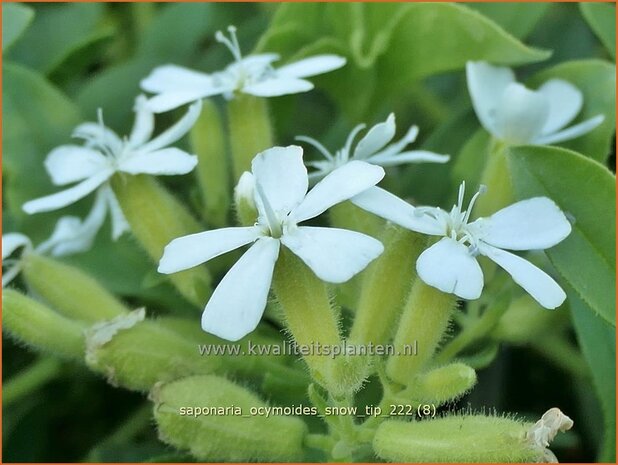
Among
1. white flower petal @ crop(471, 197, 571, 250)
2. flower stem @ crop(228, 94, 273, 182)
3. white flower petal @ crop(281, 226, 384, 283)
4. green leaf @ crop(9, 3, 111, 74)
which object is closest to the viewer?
white flower petal @ crop(281, 226, 384, 283)

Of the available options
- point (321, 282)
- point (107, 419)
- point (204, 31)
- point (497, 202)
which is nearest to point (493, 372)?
point (497, 202)

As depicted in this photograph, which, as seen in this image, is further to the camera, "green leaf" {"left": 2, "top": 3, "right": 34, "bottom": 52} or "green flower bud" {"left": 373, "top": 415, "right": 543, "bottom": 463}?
"green leaf" {"left": 2, "top": 3, "right": 34, "bottom": 52}

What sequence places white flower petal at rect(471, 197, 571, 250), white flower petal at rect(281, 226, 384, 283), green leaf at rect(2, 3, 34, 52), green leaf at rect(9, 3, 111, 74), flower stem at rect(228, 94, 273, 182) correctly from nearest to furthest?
white flower petal at rect(281, 226, 384, 283) < white flower petal at rect(471, 197, 571, 250) < flower stem at rect(228, 94, 273, 182) < green leaf at rect(2, 3, 34, 52) < green leaf at rect(9, 3, 111, 74)

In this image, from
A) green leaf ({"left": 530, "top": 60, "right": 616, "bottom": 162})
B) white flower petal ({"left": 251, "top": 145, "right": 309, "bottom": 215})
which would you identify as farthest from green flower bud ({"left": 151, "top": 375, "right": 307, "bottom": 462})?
→ green leaf ({"left": 530, "top": 60, "right": 616, "bottom": 162})

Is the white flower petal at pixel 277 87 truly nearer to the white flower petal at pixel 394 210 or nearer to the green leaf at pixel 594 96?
the white flower petal at pixel 394 210

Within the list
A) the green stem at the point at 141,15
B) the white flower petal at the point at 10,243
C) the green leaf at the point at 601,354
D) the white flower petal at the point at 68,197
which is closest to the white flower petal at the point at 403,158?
the green leaf at the point at 601,354

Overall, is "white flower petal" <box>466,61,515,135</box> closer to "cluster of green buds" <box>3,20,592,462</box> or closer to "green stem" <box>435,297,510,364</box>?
"cluster of green buds" <box>3,20,592,462</box>
